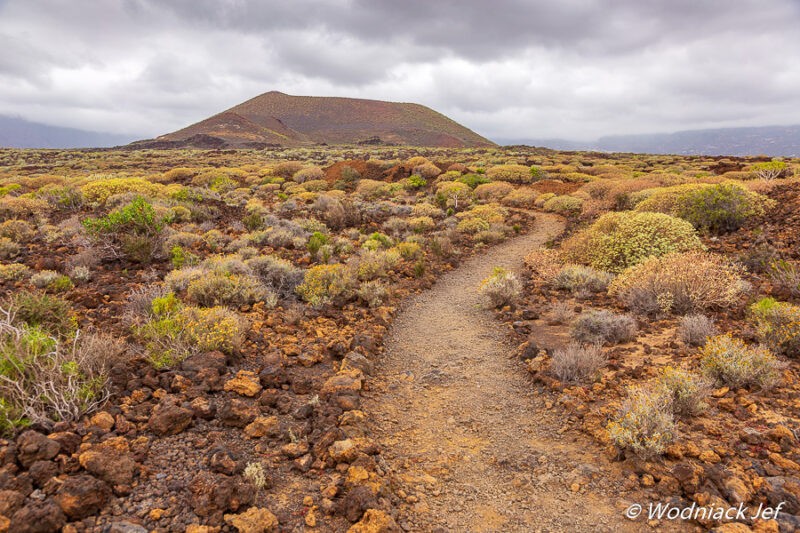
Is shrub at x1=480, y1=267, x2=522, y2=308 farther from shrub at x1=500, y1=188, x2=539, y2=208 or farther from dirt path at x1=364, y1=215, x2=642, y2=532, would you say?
shrub at x1=500, y1=188, x2=539, y2=208

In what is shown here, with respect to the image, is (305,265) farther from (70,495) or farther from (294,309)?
(70,495)

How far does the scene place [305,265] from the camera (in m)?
9.66

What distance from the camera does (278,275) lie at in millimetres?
7988

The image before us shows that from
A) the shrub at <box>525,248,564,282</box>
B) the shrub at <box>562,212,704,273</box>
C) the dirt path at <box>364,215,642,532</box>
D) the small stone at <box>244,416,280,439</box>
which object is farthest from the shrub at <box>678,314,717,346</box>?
the small stone at <box>244,416,280,439</box>

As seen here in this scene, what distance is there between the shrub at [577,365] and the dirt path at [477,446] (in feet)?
1.38

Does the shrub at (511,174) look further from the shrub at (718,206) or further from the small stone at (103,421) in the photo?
the small stone at (103,421)

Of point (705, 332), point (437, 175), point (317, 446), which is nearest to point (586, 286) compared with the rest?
point (705, 332)

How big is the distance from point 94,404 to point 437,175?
79.3 ft

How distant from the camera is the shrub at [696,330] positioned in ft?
17.4

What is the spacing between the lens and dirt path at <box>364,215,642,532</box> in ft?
10.6

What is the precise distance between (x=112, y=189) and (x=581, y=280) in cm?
1735

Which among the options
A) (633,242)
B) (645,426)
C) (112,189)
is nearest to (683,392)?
(645,426)

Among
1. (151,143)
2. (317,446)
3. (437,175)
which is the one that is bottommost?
(317,446)

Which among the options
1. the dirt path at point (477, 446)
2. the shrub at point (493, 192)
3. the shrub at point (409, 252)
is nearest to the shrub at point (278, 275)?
the dirt path at point (477, 446)
